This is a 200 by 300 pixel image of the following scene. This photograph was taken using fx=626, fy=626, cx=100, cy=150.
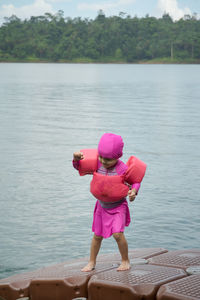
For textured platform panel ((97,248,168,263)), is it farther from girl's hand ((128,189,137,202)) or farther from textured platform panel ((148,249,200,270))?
girl's hand ((128,189,137,202))

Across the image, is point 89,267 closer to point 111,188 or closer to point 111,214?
point 111,214

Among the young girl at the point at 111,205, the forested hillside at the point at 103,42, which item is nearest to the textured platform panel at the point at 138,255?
the young girl at the point at 111,205

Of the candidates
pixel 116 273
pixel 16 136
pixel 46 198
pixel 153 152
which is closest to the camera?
pixel 116 273

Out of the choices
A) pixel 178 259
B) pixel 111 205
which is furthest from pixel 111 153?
pixel 178 259

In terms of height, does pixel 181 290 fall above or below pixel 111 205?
below

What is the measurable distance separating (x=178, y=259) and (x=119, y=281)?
3.37ft

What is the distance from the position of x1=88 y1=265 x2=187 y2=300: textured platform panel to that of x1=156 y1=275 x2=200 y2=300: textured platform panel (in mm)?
115

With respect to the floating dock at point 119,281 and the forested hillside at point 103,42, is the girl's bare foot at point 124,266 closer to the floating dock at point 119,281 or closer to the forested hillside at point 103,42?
the floating dock at point 119,281

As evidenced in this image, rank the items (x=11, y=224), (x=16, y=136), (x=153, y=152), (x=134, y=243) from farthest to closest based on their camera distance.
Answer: (x=16, y=136)
(x=153, y=152)
(x=11, y=224)
(x=134, y=243)

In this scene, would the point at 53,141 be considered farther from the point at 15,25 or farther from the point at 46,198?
the point at 15,25

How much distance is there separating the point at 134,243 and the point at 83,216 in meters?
1.53

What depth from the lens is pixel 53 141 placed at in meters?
19.2

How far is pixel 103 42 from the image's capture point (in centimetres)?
17412

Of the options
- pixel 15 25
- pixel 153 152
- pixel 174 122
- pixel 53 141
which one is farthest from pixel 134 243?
pixel 15 25
